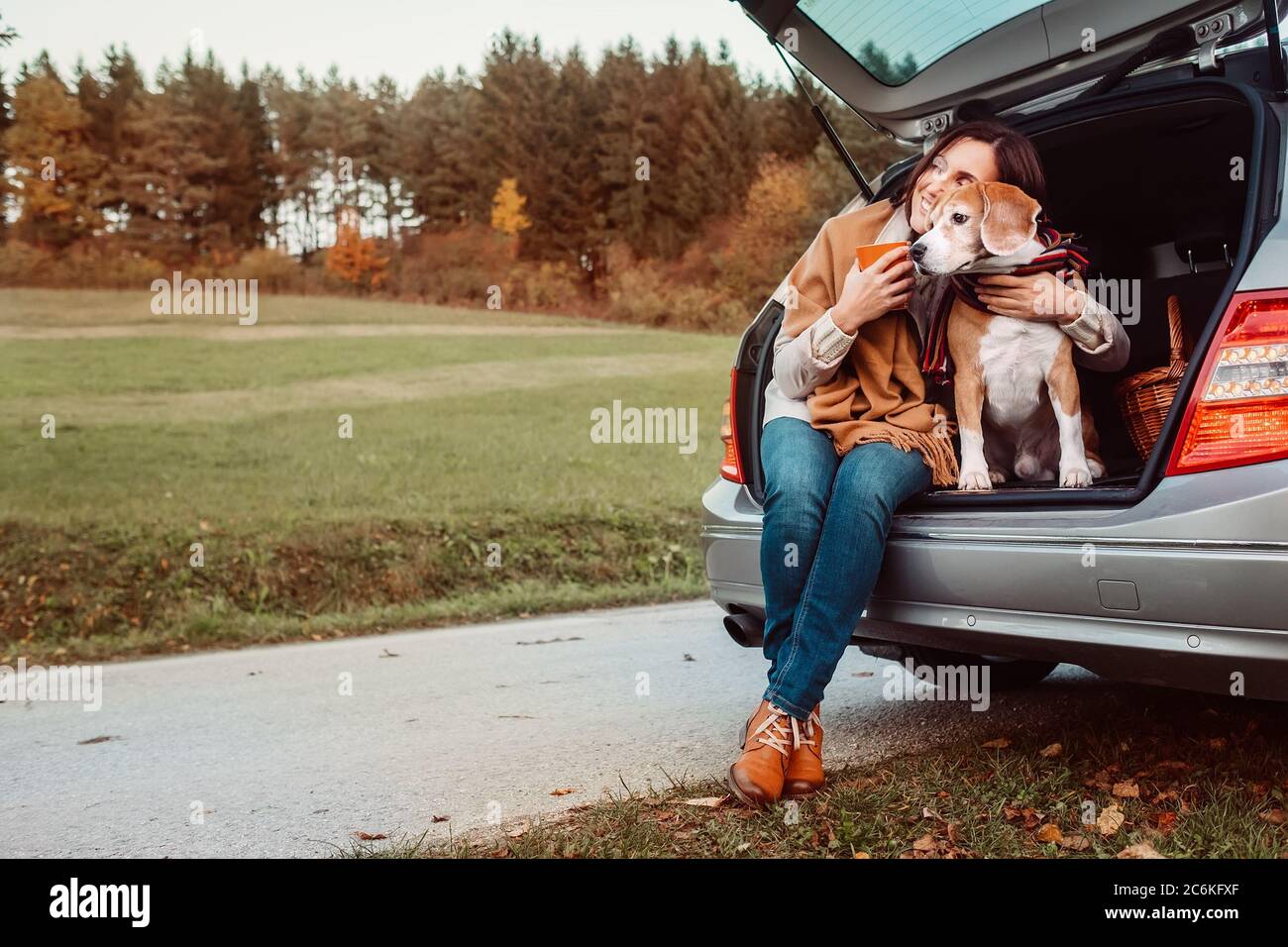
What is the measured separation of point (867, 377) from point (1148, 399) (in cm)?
83

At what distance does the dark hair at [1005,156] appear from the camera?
120 inches

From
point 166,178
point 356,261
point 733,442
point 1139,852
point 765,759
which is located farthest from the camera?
point 166,178

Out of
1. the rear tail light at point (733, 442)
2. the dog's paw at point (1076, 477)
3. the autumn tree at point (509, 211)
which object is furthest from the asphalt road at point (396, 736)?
the autumn tree at point (509, 211)

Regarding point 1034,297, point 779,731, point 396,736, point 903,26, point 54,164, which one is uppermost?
point 54,164

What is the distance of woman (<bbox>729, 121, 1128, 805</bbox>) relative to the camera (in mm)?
2850

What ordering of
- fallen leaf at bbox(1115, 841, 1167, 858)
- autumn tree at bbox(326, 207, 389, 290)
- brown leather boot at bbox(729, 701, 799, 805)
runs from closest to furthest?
1. fallen leaf at bbox(1115, 841, 1167, 858)
2. brown leather boot at bbox(729, 701, 799, 805)
3. autumn tree at bbox(326, 207, 389, 290)

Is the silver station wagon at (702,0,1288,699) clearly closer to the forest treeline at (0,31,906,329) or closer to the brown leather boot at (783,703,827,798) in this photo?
the brown leather boot at (783,703,827,798)

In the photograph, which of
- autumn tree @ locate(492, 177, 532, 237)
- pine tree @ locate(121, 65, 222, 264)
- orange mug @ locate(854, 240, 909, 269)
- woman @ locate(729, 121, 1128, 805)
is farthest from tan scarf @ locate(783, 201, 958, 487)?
pine tree @ locate(121, 65, 222, 264)

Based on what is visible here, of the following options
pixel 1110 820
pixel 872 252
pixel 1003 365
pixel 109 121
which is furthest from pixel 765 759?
pixel 109 121

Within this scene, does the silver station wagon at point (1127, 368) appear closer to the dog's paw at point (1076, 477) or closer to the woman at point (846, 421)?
the dog's paw at point (1076, 477)

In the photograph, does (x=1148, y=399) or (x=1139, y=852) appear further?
(x=1148, y=399)

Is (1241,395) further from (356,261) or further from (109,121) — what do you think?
(109,121)

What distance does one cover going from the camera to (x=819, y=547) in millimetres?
2896

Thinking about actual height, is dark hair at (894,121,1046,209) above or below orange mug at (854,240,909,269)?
above
